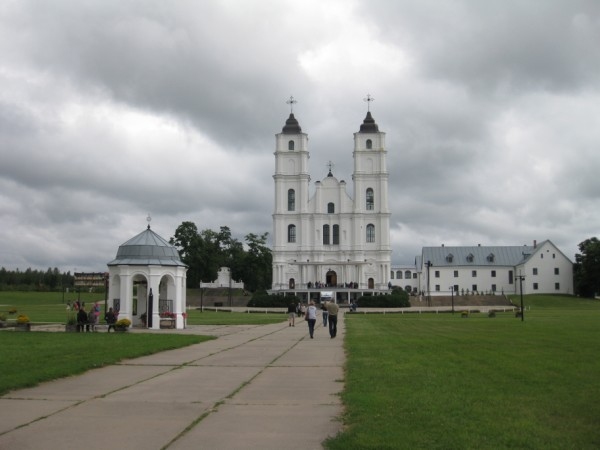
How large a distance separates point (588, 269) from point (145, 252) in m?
72.3

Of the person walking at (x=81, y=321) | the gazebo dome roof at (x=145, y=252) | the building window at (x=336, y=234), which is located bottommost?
the person walking at (x=81, y=321)

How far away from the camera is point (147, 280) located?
1389 inches

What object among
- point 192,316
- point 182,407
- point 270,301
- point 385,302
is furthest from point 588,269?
point 182,407

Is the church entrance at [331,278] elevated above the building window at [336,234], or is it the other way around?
the building window at [336,234]

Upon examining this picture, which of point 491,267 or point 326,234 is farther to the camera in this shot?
point 491,267

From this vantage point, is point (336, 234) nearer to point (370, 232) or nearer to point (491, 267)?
point (370, 232)

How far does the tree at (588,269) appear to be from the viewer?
8938cm

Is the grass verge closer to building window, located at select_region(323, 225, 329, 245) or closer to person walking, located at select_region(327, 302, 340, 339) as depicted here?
person walking, located at select_region(327, 302, 340, 339)

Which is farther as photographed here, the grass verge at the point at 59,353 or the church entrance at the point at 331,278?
the church entrance at the point at 331,278

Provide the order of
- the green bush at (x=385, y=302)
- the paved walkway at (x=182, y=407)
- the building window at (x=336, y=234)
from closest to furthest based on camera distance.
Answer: the paved walkway at (x=182, y=407) < the green bush at (x=385, y=302) < the building window at (x=336, y=234)

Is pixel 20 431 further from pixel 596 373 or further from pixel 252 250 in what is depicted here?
pixel 252 250

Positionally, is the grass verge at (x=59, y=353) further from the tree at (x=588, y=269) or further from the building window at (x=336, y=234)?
the tree at (x=588, y=269)

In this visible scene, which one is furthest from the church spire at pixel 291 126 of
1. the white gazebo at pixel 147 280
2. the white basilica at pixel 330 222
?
the white gazebo at pixel 147 280

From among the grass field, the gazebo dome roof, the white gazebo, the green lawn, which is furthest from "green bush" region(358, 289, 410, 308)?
the green lawn
